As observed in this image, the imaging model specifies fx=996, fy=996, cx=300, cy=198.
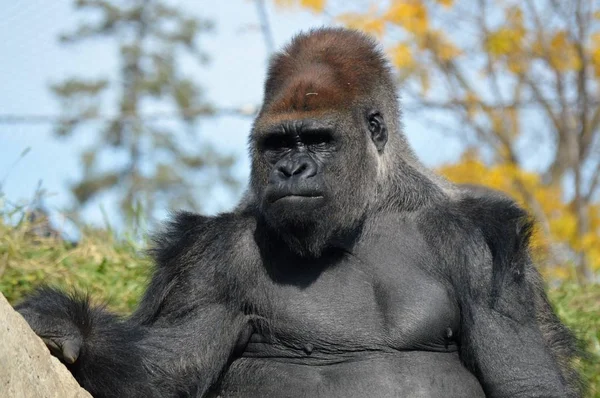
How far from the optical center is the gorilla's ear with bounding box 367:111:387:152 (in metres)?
5.03

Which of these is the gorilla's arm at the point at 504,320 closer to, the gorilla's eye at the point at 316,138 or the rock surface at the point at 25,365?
the gorilla's eye at the point at 316,138

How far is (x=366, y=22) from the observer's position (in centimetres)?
1564

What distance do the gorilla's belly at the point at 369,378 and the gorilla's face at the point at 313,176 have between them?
0.56 m

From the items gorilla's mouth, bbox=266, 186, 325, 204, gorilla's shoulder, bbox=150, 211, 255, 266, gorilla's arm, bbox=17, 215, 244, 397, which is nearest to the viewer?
gorilla's arm, bbox=17, 215, 244, 397

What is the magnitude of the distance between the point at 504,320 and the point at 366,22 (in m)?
11.5

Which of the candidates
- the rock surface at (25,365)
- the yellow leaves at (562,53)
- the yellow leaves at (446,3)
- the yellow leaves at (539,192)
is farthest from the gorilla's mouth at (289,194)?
the yellow leaves at (446,3)

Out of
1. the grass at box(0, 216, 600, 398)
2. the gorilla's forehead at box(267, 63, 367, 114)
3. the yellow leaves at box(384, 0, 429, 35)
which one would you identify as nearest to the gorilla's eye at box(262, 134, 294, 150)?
the gorilla's forehead at box(267, 63, 367, 114)

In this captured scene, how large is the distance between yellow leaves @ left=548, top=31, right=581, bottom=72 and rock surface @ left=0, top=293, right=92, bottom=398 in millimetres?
12616

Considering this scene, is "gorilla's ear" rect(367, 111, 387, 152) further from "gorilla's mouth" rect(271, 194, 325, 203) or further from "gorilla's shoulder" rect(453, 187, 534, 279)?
"gorilla's mouth" rect(271, 194, 325, 203)

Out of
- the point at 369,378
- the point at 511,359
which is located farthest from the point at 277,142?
the point at 511,359

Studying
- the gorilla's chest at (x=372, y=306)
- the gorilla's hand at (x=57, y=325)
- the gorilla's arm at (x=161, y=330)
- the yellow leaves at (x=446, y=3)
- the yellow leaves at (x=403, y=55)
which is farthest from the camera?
the yellow leaves at (x=446, y=3)

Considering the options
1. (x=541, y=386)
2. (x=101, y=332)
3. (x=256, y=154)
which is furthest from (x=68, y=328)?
(x=541, y=386)

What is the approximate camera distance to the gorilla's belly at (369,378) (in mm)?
4594

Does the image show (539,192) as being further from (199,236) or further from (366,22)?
(199,236)
